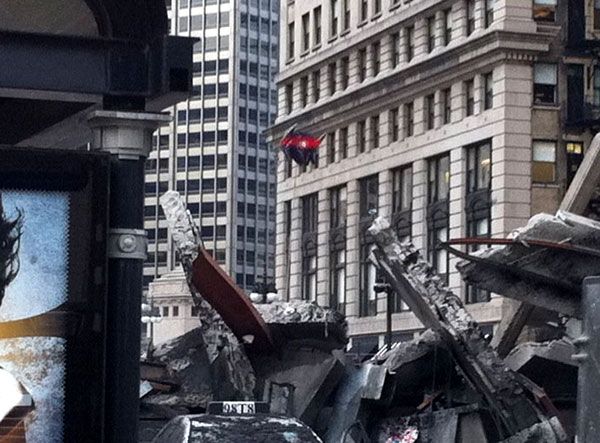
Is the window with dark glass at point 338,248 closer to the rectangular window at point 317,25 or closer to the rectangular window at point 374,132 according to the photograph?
the rectangular window at point 374,132

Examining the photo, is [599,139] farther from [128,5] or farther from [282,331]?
[128,5]

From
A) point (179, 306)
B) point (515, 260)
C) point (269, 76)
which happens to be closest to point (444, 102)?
point (515, 260)

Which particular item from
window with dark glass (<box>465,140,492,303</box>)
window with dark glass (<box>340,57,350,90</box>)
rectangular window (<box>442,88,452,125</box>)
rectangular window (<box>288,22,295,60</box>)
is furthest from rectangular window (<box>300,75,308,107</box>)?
window with dark glass (<box>465,140,492,303</box>)

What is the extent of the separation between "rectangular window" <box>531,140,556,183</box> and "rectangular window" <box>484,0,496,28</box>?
16.7 ft

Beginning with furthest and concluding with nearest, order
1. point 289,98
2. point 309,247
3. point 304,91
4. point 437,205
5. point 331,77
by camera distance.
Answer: point 289,98, point 304,91, point 309,247, point 331,77, point 437,205

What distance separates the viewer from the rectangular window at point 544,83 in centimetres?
6700

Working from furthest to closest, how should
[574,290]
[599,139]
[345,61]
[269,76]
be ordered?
[269,76], [345,61], [599,139], [574,290]

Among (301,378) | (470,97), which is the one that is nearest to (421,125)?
(470,97)

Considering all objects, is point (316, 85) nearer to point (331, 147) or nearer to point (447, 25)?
point (331, 147)

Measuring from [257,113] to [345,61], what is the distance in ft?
336

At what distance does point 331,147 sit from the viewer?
271 ft

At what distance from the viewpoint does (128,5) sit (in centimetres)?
1198

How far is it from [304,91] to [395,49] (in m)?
10.6

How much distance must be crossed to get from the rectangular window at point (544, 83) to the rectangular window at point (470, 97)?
2822 mm
